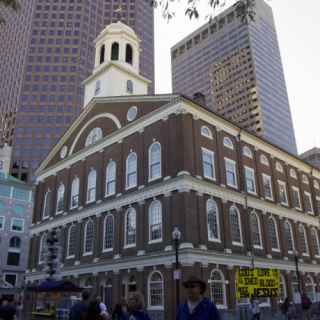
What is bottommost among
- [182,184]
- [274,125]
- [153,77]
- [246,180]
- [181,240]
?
[181,240]

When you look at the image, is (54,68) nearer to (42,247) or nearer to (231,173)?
(42,247)

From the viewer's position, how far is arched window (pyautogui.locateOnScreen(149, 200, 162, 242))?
2853 centimetres

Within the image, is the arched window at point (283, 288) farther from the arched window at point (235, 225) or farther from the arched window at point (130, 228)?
the arched window at point (130, 228)

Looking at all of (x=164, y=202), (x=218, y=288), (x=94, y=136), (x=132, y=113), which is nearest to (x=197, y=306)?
(x=164, y=202)

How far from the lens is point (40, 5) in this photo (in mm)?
130125

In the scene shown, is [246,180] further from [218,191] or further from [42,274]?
[42,274]

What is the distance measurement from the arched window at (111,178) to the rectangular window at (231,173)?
9.67 metres

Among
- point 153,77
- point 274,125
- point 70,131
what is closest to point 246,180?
point 70,131

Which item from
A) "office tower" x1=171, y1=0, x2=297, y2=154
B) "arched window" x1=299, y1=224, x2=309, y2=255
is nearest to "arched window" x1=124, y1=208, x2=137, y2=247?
"arched window" x1=299, y1=224, x2=309, y2=255

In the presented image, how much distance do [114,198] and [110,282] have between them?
674cm

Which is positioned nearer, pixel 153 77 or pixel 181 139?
pixel 181 139

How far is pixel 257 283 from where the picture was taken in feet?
53.9

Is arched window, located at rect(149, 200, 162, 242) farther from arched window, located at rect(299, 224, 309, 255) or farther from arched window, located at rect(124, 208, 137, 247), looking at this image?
arched window, located at rect(299, 224, 309, 255)

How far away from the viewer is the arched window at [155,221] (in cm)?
2853
